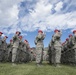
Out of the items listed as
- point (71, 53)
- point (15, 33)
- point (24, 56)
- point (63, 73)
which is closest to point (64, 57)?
point (71, 53)

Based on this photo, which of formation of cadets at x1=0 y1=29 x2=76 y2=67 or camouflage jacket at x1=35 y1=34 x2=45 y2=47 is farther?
camouflage jacket at x1=35 y1=34 x2=45 y2=47

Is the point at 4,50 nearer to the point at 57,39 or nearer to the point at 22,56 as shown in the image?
the point at 22,56

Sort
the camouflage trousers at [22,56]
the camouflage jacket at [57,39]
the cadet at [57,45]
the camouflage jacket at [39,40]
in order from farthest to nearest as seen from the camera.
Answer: the camouflage trousers at [22,56] < the camouflage jacket at [39,40] < the camouflage jacket at [57,39] < the cadet at [57,45]

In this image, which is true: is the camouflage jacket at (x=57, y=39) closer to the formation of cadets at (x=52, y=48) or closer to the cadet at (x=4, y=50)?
the formation of cadets at (x=52, y=48)

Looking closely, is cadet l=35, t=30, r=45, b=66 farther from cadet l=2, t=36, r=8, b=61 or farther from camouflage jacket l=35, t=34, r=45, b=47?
cadet l=2, t=36, r=8, b=61

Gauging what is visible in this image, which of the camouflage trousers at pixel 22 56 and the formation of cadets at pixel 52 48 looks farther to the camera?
the camouflage trousers at pixel 22 56

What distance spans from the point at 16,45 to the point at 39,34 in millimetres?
2754

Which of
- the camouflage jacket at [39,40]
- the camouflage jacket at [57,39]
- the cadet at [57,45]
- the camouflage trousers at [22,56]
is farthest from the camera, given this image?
the camouflage trousers at [22,56]

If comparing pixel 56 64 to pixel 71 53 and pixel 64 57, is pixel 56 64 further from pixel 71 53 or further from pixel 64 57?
pixel 64 57

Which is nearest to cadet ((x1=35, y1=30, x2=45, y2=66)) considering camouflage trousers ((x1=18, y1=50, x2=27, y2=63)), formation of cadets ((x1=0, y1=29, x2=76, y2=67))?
formation of cadets ((x1=0, y1=29, x2=76, y2=67))

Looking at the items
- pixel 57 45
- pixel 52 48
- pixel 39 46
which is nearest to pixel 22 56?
pixel 52 48

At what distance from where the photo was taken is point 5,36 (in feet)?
81.1

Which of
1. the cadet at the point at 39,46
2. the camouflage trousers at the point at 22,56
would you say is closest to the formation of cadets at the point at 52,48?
the cadet at the point at 39,46

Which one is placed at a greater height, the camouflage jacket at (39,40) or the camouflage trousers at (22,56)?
the camouflage jacket at (39,40)
